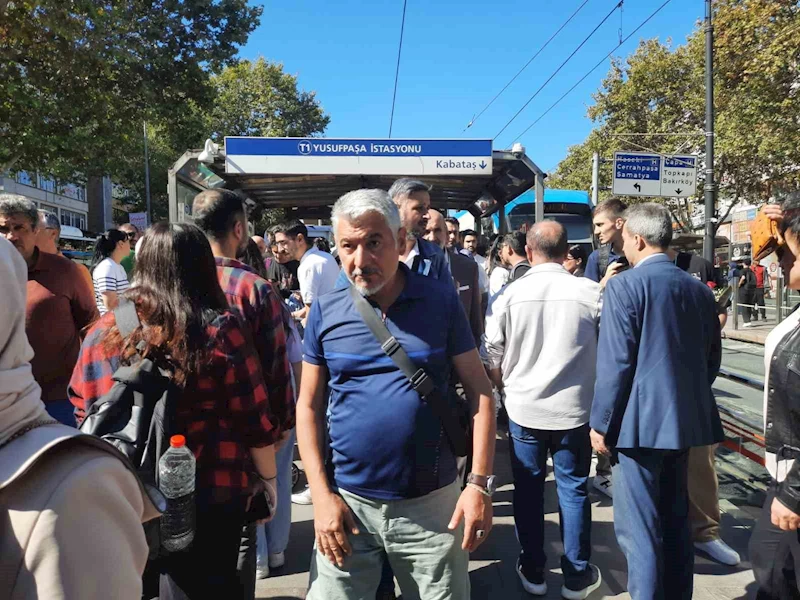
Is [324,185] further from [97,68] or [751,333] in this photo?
[751,333]

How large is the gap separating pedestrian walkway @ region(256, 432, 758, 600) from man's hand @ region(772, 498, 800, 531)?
138 cm

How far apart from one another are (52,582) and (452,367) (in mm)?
1596

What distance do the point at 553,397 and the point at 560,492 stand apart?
0.52m

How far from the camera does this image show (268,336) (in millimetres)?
2559

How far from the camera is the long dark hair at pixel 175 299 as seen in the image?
1.97 m

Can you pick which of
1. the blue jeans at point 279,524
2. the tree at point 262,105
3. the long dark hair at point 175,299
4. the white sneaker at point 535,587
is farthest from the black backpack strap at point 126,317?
the tree at point 262,105

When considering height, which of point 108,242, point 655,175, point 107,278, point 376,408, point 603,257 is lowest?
point 376,408

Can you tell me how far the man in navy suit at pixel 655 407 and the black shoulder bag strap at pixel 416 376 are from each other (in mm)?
1033

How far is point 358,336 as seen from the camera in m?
2.16

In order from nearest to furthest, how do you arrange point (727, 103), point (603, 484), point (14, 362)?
point (14, 362) → point (603, 484) → point (727, 103)

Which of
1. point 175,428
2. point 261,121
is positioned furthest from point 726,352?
point 261,121

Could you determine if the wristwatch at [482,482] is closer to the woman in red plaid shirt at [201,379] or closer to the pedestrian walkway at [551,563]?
the woman in red plaid shirt at [201,379]

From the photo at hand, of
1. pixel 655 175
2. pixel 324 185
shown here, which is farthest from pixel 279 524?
pixel 655 175

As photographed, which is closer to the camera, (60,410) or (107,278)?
(60,410)
